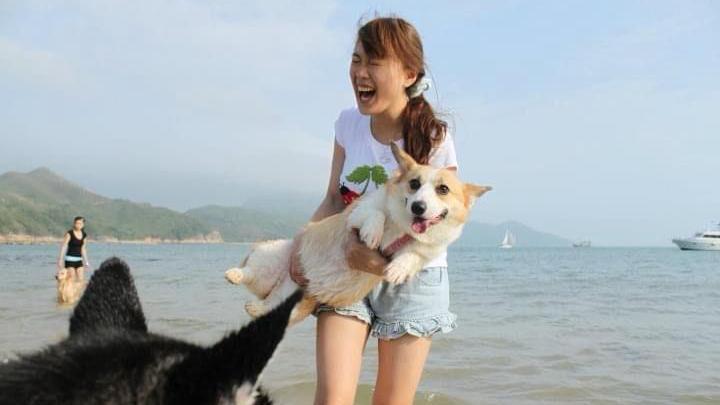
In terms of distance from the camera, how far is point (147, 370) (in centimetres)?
123

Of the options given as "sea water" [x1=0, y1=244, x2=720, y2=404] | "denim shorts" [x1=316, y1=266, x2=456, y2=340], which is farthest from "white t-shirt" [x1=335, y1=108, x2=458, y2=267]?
"sea water" [x1=0, y1=244, x2=720, y2=404]

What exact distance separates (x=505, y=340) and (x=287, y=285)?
26.1 feet

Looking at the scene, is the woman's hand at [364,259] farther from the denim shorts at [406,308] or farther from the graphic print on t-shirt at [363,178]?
the graphic print on t-shirt at [363,178]

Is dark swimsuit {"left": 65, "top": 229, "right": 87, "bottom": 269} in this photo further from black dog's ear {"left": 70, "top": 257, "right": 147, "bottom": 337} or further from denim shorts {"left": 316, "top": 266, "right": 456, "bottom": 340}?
black dog's ear {"left": 70, "top": 257, "right": 147, "bottom": 337}

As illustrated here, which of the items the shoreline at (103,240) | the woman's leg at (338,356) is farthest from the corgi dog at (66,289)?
the shoreline at (103,240)

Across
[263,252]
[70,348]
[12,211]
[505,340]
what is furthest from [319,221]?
[12,211]

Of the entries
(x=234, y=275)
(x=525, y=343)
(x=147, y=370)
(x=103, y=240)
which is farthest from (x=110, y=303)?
(x=103, y=240)

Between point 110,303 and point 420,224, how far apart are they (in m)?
2.09

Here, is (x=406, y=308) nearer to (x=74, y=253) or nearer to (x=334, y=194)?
(x=334, y=194)

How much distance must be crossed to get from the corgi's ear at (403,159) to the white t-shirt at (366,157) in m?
0.23

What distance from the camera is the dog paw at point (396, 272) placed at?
11.3ft

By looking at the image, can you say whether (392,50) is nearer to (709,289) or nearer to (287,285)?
(287,285)

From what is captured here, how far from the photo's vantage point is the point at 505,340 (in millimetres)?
Result: 10945

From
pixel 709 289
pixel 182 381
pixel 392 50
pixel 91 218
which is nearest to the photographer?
pixel 182 381
